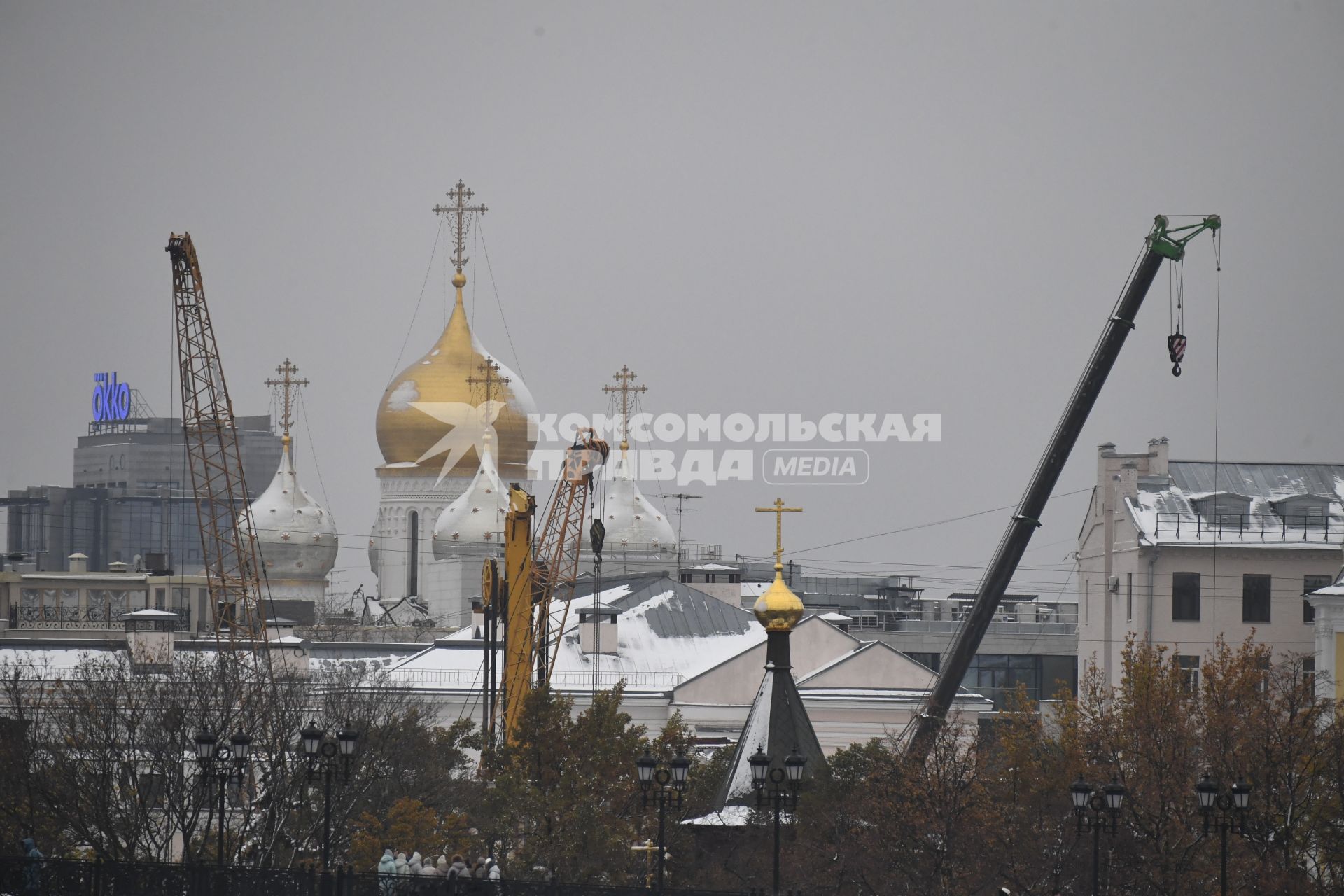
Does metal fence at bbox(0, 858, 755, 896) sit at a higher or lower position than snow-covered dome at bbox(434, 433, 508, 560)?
lower

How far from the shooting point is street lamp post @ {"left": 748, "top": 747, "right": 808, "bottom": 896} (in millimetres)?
31688

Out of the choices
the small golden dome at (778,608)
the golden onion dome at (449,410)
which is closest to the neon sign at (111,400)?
the golden onion dome at (449,410)

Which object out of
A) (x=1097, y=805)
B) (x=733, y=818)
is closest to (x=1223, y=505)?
(x=733, y=818)

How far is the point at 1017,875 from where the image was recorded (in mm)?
36625

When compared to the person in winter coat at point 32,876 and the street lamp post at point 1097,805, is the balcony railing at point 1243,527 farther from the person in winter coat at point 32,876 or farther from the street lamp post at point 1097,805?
the person in winter coat at point 32,876

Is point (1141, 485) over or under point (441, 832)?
over

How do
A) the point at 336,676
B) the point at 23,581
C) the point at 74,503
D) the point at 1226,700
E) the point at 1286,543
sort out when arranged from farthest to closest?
the point at 74,503, the point at 23,581, the point at 1286,543, the point at 336,676, the point at 1226,700

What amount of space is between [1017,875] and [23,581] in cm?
5922

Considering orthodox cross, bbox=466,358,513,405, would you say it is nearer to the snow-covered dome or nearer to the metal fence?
the snow-covered dome

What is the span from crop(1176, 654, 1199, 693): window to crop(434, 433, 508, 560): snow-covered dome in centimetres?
3955

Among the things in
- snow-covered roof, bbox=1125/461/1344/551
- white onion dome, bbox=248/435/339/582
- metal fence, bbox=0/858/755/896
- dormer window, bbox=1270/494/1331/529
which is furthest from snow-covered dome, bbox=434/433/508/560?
metal fence, bbox=0/858/755/896

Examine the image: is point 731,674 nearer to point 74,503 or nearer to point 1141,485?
point 1141,485

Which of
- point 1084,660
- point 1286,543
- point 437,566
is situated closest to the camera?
point 1286,543

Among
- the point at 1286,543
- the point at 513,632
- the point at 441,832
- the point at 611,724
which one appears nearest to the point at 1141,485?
the point at 1286,543
